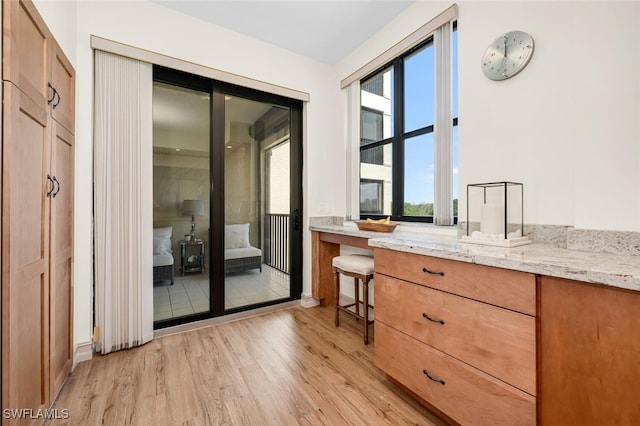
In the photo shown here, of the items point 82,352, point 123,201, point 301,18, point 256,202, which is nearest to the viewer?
point 82,352

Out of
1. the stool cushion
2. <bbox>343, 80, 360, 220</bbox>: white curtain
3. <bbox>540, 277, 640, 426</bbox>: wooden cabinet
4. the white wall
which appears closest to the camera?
<bbox>540, 277, 640, 426</bbox>: wooden cabinet

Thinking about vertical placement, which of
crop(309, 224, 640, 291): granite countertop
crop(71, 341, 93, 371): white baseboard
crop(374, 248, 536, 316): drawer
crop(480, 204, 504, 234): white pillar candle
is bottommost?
crop(71, 341, 93, 371): white baseboard

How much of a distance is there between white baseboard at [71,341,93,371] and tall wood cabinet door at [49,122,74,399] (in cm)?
13

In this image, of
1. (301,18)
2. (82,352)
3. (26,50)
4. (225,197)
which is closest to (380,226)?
(225,197)

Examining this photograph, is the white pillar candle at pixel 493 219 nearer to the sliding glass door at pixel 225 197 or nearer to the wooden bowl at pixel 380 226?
the wooden bowl at pixel 380 226

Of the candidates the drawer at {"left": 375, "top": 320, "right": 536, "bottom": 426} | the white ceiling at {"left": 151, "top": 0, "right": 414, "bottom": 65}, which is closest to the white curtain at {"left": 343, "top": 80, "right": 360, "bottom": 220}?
the white ceiling at {"left": 151, "top": 0, "right": 414, "bottom": 65}

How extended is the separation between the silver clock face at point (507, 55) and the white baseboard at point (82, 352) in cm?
341

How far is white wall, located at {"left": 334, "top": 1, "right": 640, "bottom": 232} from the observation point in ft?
3.97

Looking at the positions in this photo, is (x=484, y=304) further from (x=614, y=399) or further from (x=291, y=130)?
(x=291, y=130)

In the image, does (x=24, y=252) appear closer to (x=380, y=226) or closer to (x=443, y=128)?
(x=380, y=226)

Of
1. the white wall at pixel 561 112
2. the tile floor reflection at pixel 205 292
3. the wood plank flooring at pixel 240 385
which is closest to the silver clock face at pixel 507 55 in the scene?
the white wall at pixel 561 112

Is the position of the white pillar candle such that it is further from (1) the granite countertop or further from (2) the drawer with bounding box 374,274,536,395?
(2) the drawer with bounding box 374,274,536,395

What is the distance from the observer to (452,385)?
1257 mm

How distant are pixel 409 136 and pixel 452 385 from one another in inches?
79.7
